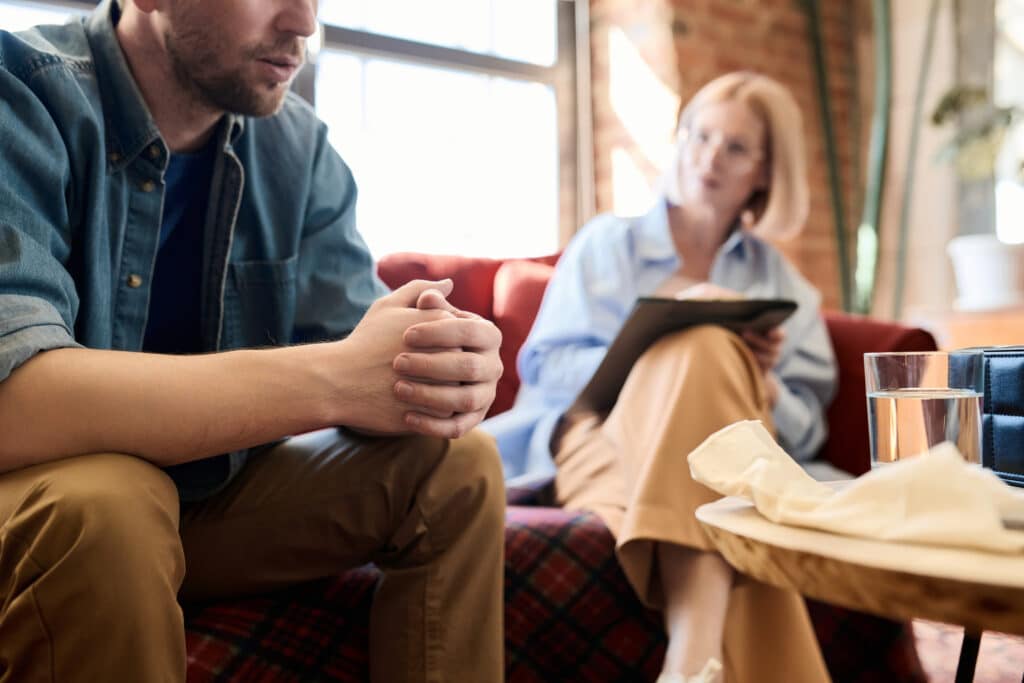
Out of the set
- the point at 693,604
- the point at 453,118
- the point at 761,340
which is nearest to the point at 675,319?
the point at 761,340

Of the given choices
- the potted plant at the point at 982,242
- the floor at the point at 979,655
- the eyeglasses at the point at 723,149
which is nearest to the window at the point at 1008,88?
the potted plant at the point at 982,242

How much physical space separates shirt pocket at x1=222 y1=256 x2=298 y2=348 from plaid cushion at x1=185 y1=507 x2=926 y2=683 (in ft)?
0.98

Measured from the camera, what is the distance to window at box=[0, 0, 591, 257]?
8.63 ft

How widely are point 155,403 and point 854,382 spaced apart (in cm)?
147

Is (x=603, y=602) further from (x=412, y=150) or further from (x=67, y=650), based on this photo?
(x=412, y=150)

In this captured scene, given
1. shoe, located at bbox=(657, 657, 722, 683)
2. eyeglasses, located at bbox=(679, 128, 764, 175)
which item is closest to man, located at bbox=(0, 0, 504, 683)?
shoe, located at bbox=(657, 657, 722, 683)

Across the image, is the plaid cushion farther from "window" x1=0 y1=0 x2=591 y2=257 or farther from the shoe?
"window" x1=0 y1=0 x2=591 y2=257

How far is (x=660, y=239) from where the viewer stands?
197 cm

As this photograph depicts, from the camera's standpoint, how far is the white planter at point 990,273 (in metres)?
2.62

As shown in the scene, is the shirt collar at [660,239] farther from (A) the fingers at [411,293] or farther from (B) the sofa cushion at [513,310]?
(A) the fingers at [411,293]

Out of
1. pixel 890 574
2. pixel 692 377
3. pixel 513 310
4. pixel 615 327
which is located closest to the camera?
pixel 890 574

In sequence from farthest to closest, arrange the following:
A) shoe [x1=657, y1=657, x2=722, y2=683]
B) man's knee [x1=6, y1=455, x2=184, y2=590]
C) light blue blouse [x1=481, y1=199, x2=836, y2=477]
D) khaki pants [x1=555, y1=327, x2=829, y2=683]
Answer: light blue blouse [x1=481, y1=199, x2=836, y2=477] < khaki pants [x1=555, y1=327, x2=829, y2=683] < shoe [x1=657, y1=657, x2=722, y2=683] < man's knee [x1=6, y1=455, x2=184, y2=590]

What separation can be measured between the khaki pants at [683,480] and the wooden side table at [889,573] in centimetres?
61

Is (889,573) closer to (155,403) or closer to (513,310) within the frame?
(155,403)
